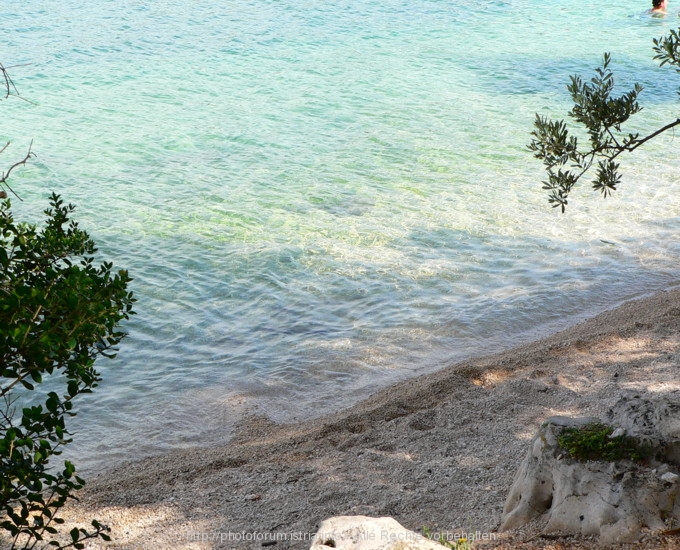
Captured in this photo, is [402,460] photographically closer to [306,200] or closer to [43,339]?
[43,339]

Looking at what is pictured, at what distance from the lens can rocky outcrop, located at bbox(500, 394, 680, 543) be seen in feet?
11.5

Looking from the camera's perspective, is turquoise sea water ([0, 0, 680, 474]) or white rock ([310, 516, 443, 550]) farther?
turquoise sea water ([0, 0, 680, 474])

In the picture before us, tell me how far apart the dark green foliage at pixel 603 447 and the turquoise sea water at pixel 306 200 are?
3.54 meters

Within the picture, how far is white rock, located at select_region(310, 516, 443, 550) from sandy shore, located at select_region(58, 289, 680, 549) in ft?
2.25

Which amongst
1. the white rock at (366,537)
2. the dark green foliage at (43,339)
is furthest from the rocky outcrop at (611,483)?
the dark green foliage at (43,339)

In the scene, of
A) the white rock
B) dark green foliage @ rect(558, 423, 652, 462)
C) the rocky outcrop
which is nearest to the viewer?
the white rock

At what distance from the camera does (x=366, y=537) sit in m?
3.21

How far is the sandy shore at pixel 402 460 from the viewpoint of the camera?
14.9 feet

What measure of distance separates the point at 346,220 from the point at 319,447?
5.72m

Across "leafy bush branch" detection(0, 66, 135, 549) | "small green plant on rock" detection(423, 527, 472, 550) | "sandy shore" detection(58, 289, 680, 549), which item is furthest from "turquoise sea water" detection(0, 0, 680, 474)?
"leafy bush branch" detection(0, 66, 135, 549)

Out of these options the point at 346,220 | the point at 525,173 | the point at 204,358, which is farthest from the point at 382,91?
the point at 204,358

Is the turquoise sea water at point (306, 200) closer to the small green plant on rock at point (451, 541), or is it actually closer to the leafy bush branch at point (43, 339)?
Answer: the small green plant on rock at point (451, 541)

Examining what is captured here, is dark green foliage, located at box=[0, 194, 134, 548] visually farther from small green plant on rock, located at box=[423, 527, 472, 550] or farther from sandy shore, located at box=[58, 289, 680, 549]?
sandy shore, located at box=[58, 289, 680, 549]

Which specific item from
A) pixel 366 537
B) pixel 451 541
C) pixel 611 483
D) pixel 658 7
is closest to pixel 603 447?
pixel 611 483
